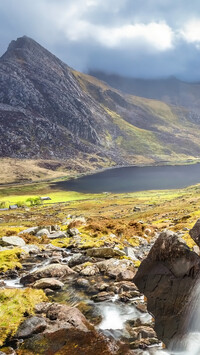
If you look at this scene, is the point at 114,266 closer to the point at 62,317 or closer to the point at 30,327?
the point at 62,317

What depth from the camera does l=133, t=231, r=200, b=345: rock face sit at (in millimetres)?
19703

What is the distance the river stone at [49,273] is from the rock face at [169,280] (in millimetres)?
11248

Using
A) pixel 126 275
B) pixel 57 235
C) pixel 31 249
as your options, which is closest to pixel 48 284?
pixel 126 275

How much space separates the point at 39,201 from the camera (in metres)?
181

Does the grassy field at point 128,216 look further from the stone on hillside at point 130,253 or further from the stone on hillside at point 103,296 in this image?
the stone on hillside at point 103,296

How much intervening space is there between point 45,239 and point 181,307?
33846 mm

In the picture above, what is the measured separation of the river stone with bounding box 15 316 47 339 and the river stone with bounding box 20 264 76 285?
8.96 m

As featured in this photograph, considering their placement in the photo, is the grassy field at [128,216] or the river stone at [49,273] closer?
the river stone at [49,273]

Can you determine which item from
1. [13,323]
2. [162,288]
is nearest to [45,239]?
[13,323]

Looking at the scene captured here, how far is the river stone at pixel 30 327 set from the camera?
66.4ft

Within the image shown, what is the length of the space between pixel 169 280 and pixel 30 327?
423 inches

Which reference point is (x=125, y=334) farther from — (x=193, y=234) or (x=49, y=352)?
(x=193, y=234)

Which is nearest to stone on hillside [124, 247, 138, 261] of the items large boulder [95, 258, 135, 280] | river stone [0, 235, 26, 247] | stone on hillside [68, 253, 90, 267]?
large boulder [95, 258, 135, 280]

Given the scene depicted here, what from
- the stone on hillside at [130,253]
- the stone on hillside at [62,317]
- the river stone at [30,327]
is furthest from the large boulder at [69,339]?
the stone on hillside at [130,253]
